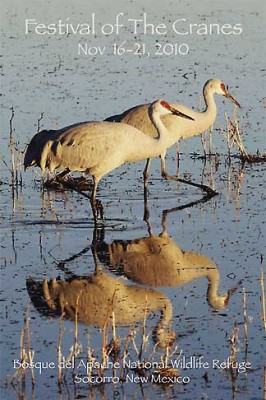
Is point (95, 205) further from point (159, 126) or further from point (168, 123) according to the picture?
point (168, 123)

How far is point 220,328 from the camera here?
23.6 ft

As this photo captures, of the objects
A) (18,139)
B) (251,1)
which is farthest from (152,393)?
(251,1)

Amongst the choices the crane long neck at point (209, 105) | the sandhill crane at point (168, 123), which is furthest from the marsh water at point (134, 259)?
the crane long neck at point (209, 105)

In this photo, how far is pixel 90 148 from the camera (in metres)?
10.3

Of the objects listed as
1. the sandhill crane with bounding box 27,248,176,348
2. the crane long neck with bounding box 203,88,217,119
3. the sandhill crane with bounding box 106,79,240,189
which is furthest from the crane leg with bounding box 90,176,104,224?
the crane long neck with bounding box 203,88,217,119

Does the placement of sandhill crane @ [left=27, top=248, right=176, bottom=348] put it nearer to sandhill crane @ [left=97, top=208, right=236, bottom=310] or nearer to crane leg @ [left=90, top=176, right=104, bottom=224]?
sandhill crane @ [left=97, top=208, right=236, bottom=310]

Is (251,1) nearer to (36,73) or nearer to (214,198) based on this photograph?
(36,73)

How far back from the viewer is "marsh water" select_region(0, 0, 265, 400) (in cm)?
644

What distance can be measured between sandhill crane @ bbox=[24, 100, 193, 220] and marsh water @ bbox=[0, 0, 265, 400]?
518 millimetres

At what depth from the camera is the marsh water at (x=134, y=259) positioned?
21.1 ft

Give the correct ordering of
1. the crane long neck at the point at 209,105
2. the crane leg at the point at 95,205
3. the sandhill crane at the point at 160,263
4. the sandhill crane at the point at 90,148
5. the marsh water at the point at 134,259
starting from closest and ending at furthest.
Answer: the marsh water at the point at 134,259, the sandhill crane at the point at 160,263, the sandhill crane at the point at 90,148, the crane leg at the point at 95,205, the crane long neck at the point at 209,105

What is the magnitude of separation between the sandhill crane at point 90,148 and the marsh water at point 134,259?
0.52 meters

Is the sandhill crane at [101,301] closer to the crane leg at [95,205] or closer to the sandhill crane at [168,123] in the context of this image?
the crane leg at [95,205]

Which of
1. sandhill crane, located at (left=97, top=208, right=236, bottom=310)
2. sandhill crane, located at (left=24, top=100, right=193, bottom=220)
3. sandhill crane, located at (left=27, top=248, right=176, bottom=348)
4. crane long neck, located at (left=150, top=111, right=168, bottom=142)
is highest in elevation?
crane long neck, located at (left=150, top=111, right=168, bottom=142)
